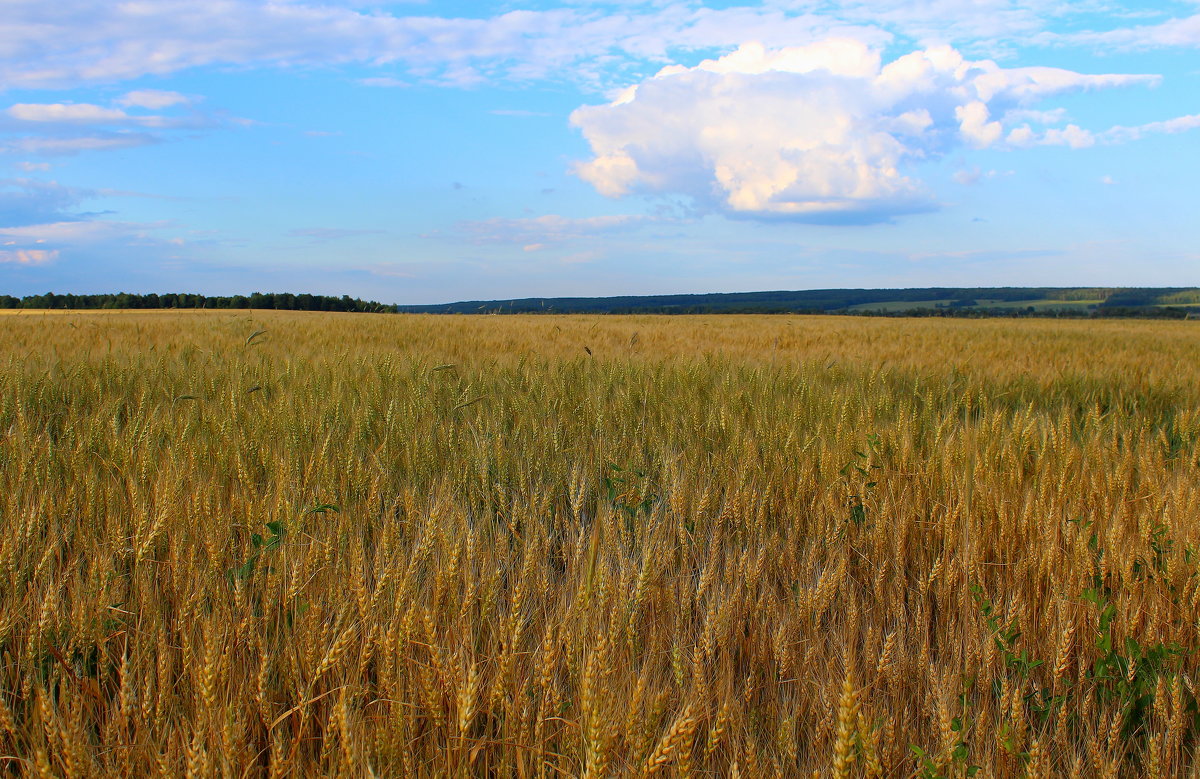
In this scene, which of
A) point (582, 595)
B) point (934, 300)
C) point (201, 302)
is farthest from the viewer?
point (934, 300)

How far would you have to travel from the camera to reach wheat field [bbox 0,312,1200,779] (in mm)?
1057

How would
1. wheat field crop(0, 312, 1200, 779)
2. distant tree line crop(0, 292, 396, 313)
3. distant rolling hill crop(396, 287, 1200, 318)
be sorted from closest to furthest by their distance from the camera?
wheat field crop(0, 312, 1200, 779), distant tree line crop(0, 292, 396, 313), distant rolling hill crop(396, 287, 1200, 318)

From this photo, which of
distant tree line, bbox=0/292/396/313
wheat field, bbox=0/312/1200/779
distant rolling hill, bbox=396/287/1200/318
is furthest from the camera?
distant rolling hill, bbox=396/287/1200/318

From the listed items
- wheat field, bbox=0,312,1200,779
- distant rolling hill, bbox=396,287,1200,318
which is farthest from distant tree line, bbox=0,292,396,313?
wheat field, bbox=0,312,1200,779

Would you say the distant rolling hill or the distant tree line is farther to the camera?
the distant rolling hill

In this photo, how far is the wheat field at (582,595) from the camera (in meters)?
1.06

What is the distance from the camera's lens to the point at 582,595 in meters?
1.27

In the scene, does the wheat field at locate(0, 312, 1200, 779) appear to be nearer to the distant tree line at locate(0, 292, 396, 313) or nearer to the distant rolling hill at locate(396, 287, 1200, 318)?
the distant tree line at locate(0, 292, 396, 313)

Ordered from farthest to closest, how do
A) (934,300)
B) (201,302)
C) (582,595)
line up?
(934,300)
(201,302)
(582,595)

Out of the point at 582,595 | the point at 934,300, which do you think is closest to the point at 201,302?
the point at 582,595

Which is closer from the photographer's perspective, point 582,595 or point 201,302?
point 582,595

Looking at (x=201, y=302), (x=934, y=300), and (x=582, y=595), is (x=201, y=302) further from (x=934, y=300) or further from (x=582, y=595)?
(x=934, y=300)

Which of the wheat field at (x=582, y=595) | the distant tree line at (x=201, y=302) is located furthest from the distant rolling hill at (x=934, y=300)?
the wheat field at (x=582, y=595)

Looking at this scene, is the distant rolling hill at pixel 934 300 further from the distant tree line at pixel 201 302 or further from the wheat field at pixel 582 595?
the wheat field at pixel 582 595
